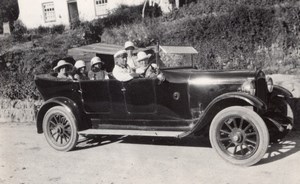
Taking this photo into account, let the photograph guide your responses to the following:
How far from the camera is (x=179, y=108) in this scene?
215 inches

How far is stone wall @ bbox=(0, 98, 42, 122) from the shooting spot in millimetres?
9055

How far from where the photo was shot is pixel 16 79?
396 inches

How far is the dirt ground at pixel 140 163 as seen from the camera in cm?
445

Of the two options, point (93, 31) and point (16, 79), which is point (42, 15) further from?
point (16, 79)

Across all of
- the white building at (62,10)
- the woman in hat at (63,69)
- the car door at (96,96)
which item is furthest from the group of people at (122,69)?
the white building at (62,10)

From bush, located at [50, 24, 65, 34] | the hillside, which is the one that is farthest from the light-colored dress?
bush, located at [50, 24, 65, 34]

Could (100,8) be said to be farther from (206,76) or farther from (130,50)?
(206,76)

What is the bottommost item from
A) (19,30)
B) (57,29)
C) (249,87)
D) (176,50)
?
(249,87)

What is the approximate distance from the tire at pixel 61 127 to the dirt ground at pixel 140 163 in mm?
156

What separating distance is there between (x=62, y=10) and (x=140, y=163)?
21.0 metres

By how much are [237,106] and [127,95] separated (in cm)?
176

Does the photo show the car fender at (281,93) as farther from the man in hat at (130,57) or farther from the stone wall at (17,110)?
the stone wall at (17,110)

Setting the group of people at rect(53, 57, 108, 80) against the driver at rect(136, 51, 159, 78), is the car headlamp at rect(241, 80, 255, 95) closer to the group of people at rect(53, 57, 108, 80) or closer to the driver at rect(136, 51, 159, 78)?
the driver at rect(136, 51, 159, 78)

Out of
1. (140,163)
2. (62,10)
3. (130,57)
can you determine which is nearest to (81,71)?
(130,57)
